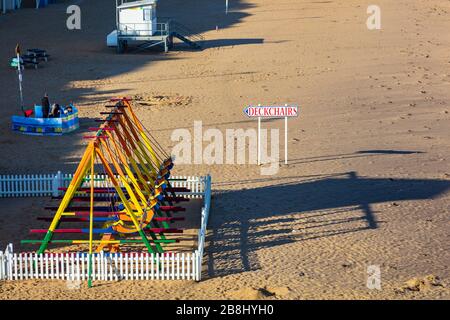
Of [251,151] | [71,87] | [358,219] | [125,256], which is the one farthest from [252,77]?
[125,256]

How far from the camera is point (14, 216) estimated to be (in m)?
19.1

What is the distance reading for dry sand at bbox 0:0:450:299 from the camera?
51.4 ft

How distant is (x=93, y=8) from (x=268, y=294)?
50675 millimetres

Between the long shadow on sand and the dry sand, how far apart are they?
5 centimetres

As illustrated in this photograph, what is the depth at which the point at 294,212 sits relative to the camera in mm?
19266

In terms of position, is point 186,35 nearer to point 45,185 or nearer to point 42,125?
point 42,125

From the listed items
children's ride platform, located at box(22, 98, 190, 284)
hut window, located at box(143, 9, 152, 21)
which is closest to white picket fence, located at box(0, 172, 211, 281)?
children's ride platform, located at box(22, 98, 190, 284)

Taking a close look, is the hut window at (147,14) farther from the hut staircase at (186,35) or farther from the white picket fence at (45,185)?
the white picket fence at (45,185)

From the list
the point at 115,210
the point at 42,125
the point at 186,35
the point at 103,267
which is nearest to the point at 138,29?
the point at 186,35

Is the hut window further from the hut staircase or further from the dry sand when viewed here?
the dry sand

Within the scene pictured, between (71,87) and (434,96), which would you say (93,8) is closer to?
(71,87)

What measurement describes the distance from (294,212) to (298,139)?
23.4 ft

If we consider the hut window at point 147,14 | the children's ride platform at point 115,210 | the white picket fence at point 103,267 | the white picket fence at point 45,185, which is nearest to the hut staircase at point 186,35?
the hut window at point 147,14

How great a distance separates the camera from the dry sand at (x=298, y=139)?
1566 centimetres
